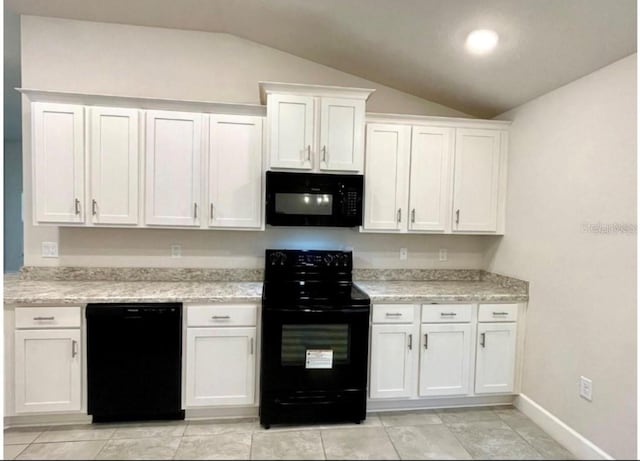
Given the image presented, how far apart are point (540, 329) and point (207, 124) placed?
2775mm

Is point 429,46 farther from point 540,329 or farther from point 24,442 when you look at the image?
point 24,442

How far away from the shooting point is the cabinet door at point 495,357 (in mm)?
2633

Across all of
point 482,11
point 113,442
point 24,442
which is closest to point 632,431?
point 482,11

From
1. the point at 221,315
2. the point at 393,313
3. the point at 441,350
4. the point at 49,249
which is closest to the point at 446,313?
the point at 441,350

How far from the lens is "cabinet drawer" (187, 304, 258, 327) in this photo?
2.37 meters

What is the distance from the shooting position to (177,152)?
2574 mm

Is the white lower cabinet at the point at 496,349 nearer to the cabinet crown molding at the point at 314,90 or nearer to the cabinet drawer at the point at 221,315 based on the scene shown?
the cabinet drawer at the point at 221,315

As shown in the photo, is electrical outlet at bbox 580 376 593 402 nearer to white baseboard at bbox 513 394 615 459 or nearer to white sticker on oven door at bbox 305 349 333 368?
white baseboard at bbox 513 394 615 459

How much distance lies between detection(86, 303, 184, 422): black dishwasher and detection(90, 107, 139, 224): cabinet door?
26.6 inches

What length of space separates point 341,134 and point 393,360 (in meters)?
1.66

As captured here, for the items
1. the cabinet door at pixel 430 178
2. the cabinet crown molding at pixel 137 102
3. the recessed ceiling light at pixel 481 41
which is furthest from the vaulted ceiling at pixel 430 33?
the cabinet crown molding at pixel 137 102

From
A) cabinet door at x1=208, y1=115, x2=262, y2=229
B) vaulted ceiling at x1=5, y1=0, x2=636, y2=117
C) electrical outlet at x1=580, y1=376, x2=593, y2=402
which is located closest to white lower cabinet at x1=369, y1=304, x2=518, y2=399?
electrical outlet at x1=580, y1=376, x2=593, y2=402

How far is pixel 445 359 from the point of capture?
2.59 m

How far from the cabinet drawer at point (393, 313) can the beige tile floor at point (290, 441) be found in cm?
69
